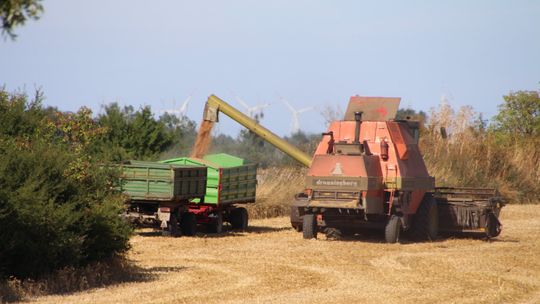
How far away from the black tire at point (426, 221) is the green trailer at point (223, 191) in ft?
14.7

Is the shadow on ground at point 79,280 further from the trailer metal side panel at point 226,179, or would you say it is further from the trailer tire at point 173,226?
the trailer metal side panel at point 226,179

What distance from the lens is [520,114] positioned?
2044 inches

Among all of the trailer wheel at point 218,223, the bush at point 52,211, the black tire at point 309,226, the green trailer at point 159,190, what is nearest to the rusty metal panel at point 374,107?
the black tire at point 309,226

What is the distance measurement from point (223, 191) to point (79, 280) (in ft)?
35.2

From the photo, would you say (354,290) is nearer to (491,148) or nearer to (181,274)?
(181,274)

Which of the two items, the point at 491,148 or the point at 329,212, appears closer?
the point at 329,212

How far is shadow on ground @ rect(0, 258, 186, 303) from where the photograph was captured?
1469 cm

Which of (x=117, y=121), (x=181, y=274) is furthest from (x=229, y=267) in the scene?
(x=117, y=121)

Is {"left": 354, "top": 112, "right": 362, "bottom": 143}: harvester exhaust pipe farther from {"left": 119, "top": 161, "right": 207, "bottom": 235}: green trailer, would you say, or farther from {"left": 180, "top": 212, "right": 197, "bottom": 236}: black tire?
{"left": 180, "top": 212, "right": 197, "bottom": 236}: black tire

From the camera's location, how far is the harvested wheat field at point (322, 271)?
49.0ft

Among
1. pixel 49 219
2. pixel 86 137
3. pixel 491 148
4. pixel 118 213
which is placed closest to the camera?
pixel 49 219

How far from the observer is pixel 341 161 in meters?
24.2

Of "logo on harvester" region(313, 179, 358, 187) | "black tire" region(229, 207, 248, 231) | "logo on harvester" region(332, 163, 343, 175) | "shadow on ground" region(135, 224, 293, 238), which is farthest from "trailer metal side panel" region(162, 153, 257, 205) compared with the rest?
"logo on harvester" region(332, 163, 343, 175)

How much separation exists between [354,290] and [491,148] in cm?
2799
